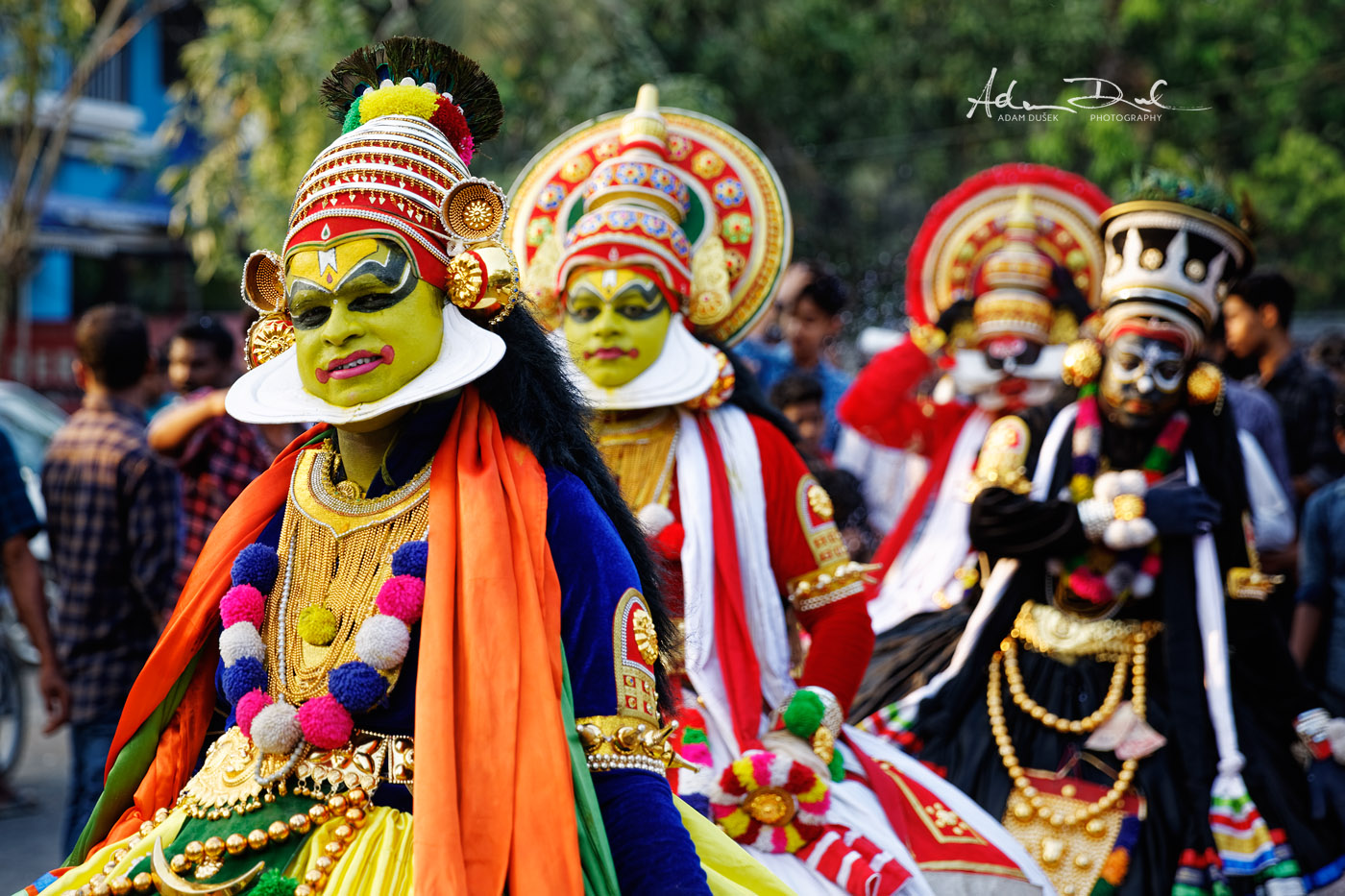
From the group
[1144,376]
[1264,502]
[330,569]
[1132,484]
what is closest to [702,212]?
[1144,376]

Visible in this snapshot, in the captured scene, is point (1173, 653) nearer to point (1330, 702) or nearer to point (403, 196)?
point (1330, 702)

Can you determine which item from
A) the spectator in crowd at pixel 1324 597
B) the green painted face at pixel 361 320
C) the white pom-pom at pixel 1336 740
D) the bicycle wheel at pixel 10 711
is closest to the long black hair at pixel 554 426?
the green painted face at pixel 361 320

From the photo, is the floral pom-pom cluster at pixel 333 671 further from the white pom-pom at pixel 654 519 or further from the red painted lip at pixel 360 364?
the white pom-pom at pixel 654 519

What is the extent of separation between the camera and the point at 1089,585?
16.0 ft

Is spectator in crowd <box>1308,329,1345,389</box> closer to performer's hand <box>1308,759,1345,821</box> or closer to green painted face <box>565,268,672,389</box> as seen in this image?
performer's hand <box>1308,759,1345,821</box>

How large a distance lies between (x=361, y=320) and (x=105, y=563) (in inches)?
129

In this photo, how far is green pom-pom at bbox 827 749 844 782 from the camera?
144 inches

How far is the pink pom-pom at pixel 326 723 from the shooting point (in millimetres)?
2352

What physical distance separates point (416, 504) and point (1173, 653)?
3008 millimetres

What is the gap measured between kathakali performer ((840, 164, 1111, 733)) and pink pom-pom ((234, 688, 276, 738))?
11.9 ft

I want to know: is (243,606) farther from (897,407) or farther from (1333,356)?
(1333,356)

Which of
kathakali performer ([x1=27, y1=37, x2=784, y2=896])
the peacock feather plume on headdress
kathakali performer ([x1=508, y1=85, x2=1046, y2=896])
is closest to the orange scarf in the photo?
kathakali performer ([x1=27, y1=37, x2=784, y2=896])

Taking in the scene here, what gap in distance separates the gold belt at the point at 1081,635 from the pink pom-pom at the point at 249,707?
3.16m

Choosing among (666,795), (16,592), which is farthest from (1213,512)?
(16,592)
